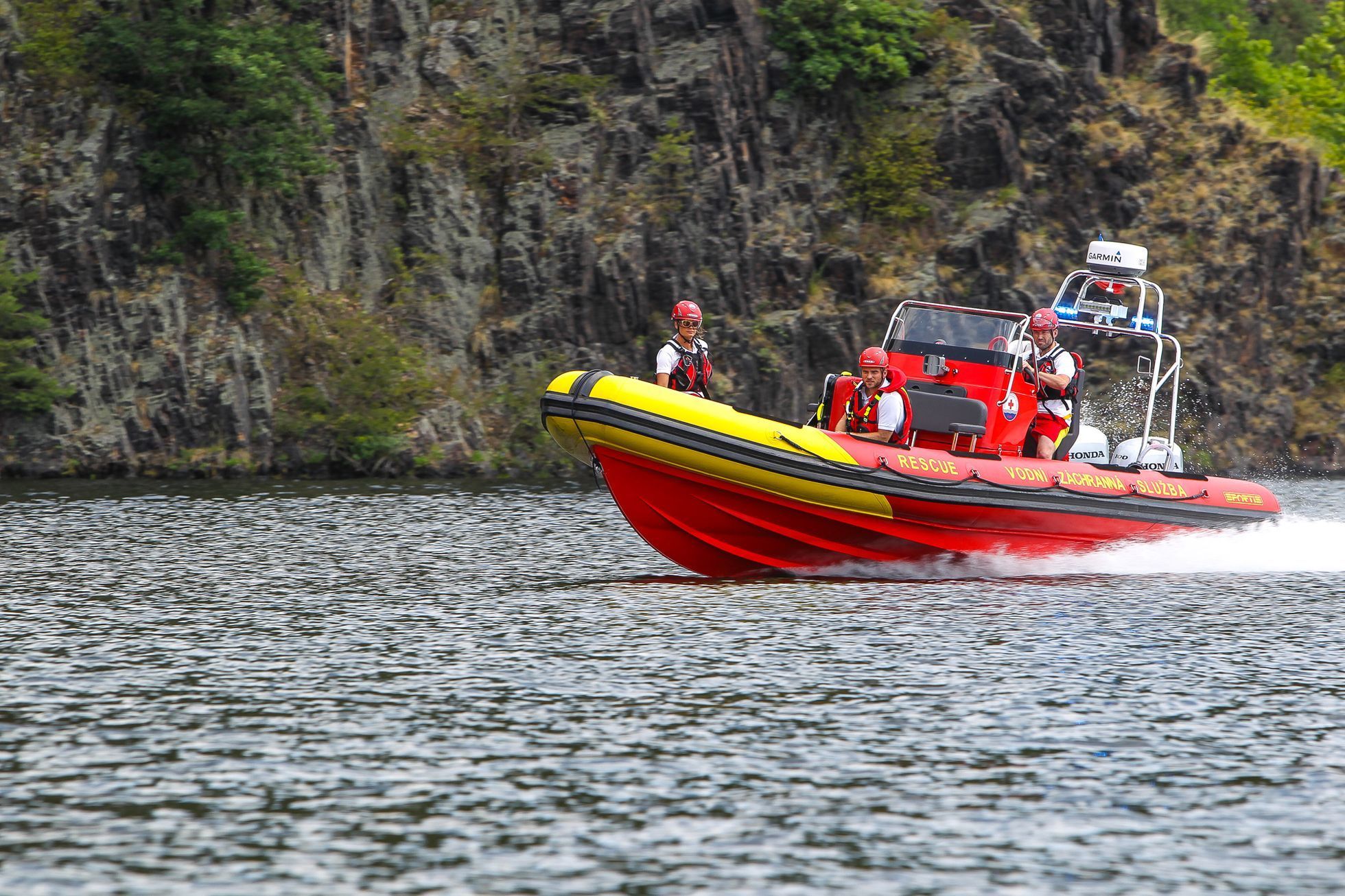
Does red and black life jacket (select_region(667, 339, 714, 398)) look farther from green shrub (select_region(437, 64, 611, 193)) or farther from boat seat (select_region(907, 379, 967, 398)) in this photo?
green shrub (select_region(437, 64, 611, 193))

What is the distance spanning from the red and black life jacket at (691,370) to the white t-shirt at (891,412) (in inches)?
52.6

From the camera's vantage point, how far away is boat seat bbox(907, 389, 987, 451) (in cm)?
1163

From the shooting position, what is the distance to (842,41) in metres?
28.1

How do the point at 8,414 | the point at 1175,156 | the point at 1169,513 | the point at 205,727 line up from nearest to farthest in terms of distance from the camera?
the point at 205,727, the point at 1169,513, the point at 8,414, the point at 1175,156

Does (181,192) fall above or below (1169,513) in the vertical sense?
above

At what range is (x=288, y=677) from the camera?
305 inches

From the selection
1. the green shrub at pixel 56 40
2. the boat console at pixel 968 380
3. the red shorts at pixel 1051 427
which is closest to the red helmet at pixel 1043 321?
the boat console at pixel 968 380

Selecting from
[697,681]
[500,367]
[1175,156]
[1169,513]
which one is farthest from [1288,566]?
[1175,156]

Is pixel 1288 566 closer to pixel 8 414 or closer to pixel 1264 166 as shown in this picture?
pixel 8 414

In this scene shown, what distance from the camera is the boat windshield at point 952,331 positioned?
12.2 m

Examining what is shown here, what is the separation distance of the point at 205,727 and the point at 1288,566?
30.9 ft

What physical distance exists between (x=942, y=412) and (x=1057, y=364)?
3.90 feet

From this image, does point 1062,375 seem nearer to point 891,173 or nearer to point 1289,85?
point 891,173

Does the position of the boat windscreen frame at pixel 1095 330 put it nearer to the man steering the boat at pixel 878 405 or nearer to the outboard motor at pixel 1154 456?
the outboard motor at pixel 1154 456
